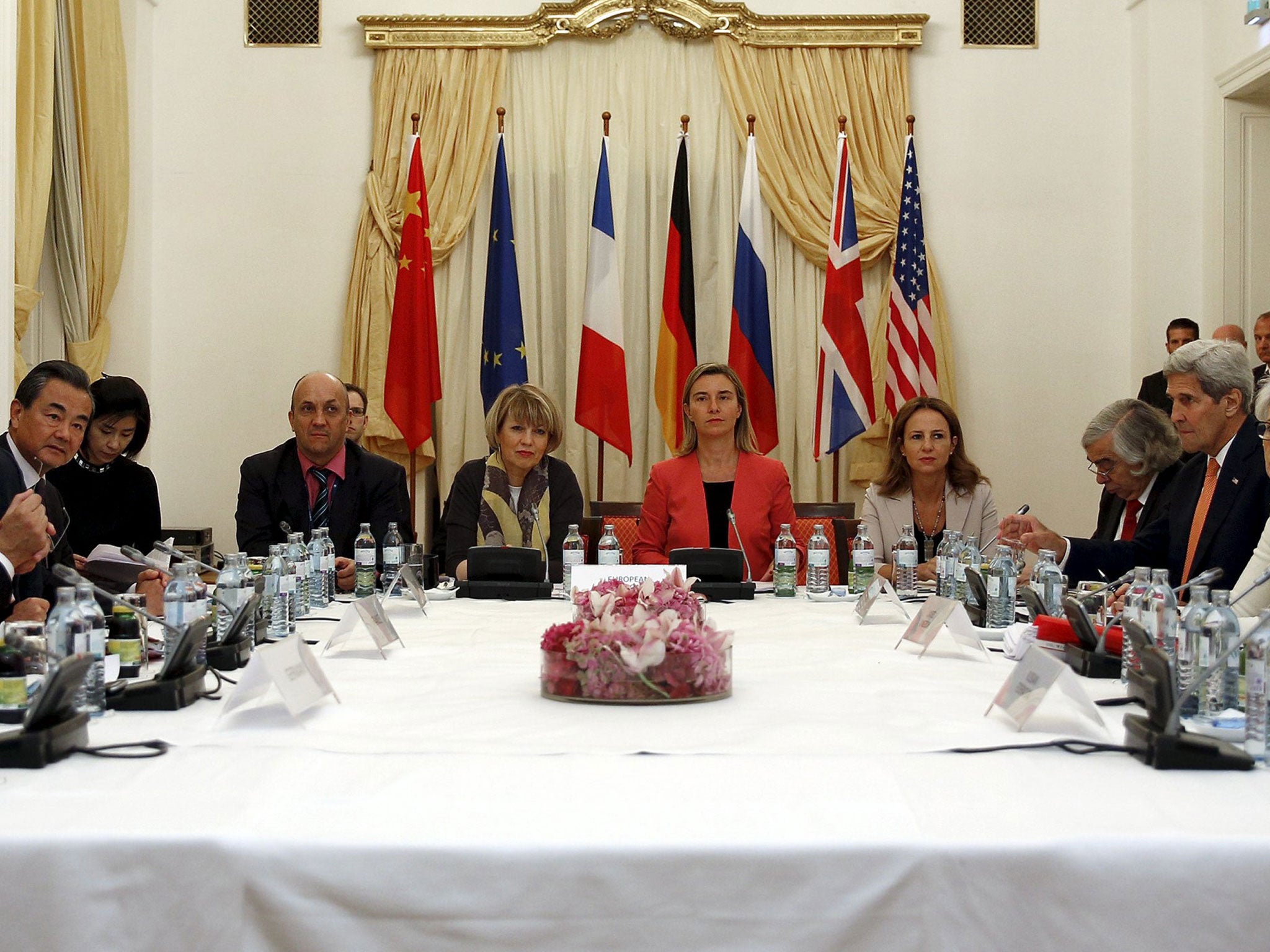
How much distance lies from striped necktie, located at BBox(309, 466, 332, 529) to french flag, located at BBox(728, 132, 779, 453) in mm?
2404

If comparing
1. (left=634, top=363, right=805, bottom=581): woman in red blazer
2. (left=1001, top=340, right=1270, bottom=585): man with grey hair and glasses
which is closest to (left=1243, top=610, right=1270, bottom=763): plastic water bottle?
(left=1001, top=340, right=1270, bottom=585): man with grey hair and glasses

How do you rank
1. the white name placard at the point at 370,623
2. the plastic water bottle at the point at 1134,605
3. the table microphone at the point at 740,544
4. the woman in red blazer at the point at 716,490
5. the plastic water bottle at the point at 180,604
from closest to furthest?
the plastic water bottle at the point at 1134,605 → the plastic water bottle at the point at 180,604 → the white name placard at the point at 370,623 → the table microphone at the point at 740,544 → the woman in red blazer at the point at 716,490

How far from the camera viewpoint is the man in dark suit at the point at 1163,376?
607 centimetres

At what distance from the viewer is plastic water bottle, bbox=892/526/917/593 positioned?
3.89 m

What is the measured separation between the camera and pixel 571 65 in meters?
6.59

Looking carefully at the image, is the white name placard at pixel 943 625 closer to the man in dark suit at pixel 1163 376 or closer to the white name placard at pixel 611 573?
the white name placard at pixel 611 573

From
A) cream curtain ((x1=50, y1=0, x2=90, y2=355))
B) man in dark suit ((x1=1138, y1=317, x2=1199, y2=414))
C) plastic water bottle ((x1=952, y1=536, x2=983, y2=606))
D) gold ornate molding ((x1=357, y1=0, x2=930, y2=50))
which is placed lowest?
plastic water bottle ((x1=952, y1=536, x2=983, y2=606))

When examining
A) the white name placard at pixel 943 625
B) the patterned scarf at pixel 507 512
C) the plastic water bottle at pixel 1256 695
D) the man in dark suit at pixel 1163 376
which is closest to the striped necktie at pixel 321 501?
the patterned scarf at pixel 507 512

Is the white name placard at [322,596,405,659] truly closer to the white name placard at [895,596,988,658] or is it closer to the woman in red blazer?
the white name placard at [895,596,988,658]

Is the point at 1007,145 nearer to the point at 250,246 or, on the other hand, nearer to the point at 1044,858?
the point at 250,246

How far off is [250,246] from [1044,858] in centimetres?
614

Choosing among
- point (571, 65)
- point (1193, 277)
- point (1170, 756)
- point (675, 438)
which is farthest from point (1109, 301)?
point (1170, 756)

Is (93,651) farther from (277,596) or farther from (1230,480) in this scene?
(1230,480)

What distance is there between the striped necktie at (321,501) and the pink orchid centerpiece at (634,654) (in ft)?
8.51
